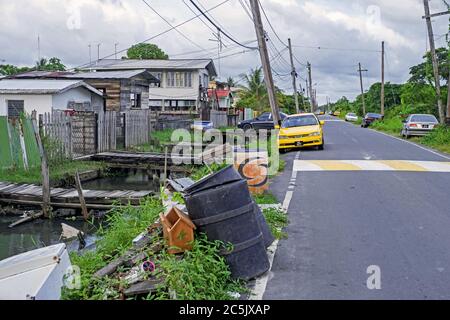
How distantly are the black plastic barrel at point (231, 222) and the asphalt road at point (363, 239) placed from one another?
Result: 0.37m

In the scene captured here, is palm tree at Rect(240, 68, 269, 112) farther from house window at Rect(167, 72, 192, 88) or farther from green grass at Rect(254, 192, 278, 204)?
green grass at Rect(254, 192, 278, 204)

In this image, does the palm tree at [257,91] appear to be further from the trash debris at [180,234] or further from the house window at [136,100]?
the trash debris at [180,234]

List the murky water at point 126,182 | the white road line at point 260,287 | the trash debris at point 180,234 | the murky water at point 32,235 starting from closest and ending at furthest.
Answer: the white road line at point 260,287, the trash debris at point 180,234, the murky water at point 32,235, the murky water at point 126,182

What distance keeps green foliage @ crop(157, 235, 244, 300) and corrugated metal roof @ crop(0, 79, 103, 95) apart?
849 inches

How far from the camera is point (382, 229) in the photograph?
8516 mm

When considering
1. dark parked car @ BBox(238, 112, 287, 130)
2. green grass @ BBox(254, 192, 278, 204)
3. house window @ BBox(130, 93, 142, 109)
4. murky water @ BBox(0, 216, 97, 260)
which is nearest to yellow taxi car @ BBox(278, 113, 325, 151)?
murky water @ BBox(0, 216, 97, 260)

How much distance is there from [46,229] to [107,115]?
11089mm

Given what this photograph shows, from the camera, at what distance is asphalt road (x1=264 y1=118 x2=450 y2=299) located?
234 inches

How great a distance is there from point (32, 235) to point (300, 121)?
1355 centimetres

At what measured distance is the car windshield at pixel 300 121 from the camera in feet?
79.3

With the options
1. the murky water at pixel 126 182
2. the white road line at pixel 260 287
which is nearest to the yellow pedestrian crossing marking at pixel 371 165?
the murky water at pixel 126 182

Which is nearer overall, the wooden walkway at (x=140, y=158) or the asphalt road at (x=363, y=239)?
the asphalt road at (x=363, y=239)
